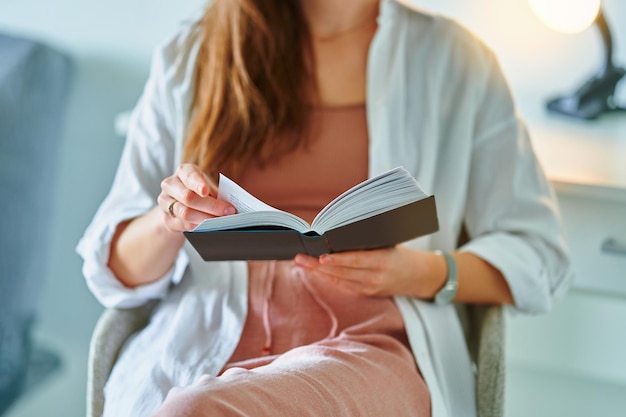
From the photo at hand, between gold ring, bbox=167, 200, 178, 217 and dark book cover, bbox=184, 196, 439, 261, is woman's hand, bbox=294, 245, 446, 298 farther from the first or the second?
gold ring, bbox=167, 200, 178, 217

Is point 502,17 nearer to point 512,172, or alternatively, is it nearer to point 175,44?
point 512,172

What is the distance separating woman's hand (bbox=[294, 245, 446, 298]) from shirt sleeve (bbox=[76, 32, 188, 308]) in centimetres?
26

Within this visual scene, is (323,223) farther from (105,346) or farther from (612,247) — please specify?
(612,247)

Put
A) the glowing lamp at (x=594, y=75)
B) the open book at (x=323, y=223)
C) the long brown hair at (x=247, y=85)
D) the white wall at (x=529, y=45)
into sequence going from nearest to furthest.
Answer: the open book at (x=323, y=223) < the long brown hair at (x=247, y=85) < the glowing lamp at (x=594, y=75) < the white wall at (x=529, y=45)

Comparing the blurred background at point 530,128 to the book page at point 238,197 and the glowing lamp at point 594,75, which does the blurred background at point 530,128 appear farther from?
the book page at point 238,197

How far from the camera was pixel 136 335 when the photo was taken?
3.92 feet

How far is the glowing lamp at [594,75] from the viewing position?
1343 mm

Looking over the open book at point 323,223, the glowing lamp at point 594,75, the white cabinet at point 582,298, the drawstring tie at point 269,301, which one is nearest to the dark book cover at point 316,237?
the open book at point 323,223

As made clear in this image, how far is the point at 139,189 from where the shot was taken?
1.22 metres

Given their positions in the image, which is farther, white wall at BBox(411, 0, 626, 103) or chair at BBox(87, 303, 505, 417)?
white wall at BBox(411, 0, 626, 103)

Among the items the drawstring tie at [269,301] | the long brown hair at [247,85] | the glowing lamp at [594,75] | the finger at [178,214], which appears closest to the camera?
the finger at [178,214]

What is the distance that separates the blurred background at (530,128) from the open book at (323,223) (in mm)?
454

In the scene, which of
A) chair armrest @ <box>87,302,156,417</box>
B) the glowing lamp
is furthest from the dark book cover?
the glowing lamp

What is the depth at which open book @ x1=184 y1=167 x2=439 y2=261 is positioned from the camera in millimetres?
869
